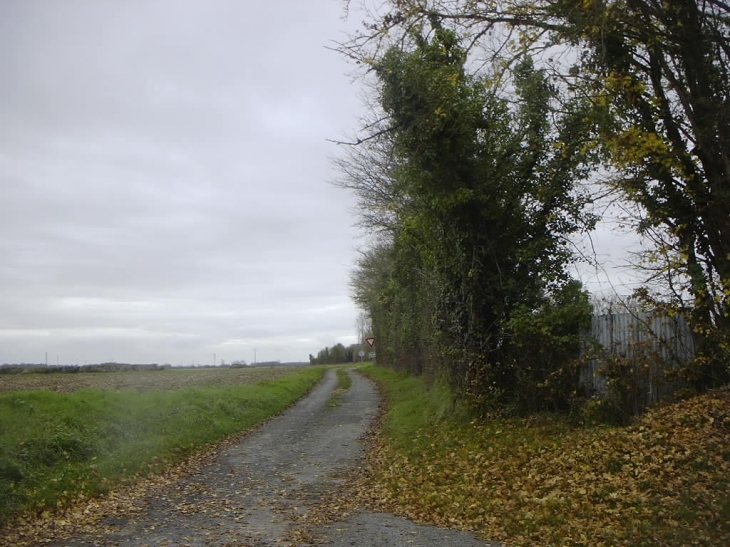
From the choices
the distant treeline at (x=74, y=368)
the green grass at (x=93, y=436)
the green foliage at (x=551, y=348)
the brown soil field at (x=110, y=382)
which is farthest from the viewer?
the distant treeline at (x=74, y=368)

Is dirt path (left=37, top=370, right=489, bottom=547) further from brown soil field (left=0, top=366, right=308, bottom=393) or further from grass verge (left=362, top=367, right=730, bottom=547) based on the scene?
brown soil field (left=0, top=366, right=308, bottom=393)

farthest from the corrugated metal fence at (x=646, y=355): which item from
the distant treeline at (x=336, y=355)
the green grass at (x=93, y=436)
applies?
the distant treeline at (x=336, y=355)

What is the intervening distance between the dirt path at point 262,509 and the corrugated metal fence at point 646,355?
5565 millimetres

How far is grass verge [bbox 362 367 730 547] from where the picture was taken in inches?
292

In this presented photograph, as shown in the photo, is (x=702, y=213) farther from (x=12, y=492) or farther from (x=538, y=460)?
(x=12, y=492)

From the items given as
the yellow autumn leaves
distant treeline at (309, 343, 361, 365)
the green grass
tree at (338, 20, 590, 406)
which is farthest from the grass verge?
distant treeline at (309, 343, 361, 365)

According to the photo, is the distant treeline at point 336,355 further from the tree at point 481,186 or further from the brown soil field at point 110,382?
the tree at point 481,186

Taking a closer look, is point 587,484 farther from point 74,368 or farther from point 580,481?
point 74,368

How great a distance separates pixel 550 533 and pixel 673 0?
331 inches

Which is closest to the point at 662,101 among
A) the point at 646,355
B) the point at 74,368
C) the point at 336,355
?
the point at 646,355

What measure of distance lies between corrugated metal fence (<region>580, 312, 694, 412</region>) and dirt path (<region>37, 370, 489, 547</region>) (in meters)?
5.57

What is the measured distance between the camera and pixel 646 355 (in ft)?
39.5

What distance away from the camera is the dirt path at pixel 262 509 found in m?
7.96

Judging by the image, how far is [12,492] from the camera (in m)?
9.41
